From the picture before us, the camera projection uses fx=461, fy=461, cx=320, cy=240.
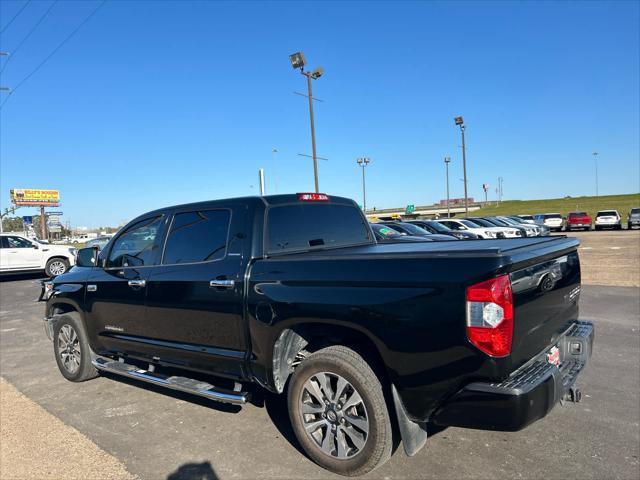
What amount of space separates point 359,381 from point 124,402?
2867 mm

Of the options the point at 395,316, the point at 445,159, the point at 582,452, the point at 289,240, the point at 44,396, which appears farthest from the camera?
the point at 445,159

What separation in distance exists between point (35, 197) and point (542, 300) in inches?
3351

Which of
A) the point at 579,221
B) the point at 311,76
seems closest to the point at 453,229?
the point at 311,76

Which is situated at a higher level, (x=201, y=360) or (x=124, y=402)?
(x=201, y=360)

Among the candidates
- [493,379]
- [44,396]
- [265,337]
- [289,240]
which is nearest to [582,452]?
[493,379]

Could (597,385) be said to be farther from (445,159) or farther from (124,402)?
(445,159)

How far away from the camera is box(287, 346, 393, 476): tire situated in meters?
2.93

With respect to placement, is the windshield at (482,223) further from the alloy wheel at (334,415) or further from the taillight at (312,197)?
the alloy wheel at (334,415)

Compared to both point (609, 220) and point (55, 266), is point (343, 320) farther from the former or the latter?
point (609, 220)

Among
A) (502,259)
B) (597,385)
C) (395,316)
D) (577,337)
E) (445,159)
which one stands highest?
(445,159)

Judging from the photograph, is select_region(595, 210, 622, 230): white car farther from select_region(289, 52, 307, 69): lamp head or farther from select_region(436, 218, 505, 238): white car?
select_region(289, 52, 307, 69): lamp head

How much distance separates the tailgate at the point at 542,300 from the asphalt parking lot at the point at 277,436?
2.73 ft

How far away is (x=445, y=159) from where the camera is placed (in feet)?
195

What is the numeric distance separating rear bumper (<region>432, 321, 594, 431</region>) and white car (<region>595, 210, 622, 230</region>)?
131 feet
